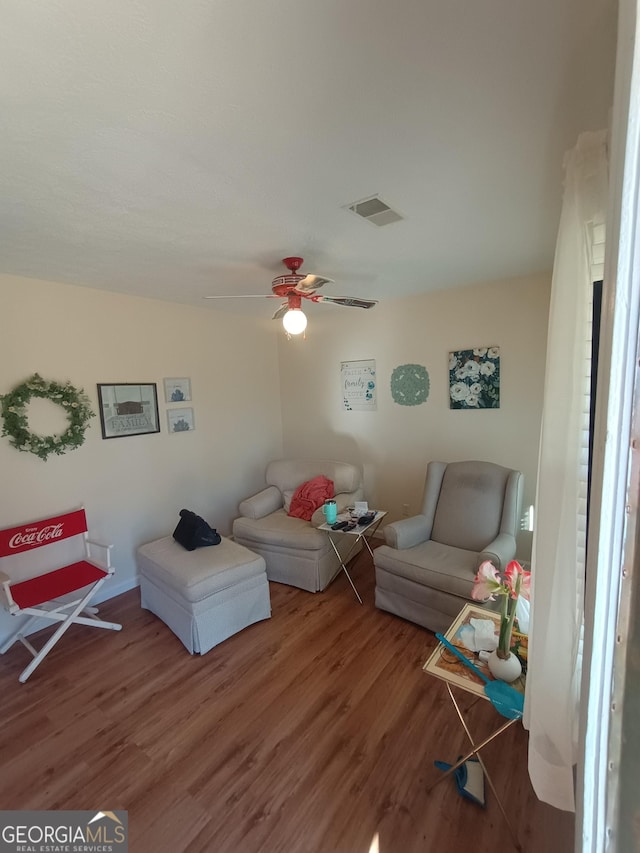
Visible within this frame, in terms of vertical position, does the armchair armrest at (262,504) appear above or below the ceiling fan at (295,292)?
below

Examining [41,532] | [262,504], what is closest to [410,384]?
[262,504]

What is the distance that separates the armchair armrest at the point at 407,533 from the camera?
2.60 meters

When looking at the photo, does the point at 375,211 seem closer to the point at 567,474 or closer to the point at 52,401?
the point at 567,474

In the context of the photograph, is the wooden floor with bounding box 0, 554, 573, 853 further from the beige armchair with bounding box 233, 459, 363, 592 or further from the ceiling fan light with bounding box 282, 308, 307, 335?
the ceiling fan light with bounding box 282, 308, 307, 335

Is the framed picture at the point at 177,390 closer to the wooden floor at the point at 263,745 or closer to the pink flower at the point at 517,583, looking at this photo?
the wooden floor at the point at 263,745

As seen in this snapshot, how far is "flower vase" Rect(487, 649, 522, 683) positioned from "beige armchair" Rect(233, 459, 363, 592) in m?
1.69

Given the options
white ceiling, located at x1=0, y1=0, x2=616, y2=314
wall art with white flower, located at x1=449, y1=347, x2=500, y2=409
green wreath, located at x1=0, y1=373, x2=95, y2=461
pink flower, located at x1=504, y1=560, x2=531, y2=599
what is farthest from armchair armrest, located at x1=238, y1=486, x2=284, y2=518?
pink flower, located at x1=504, y1=560, x2=531, y2=599

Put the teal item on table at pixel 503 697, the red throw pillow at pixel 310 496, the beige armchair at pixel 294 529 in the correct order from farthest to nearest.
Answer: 1. the red throw pillow at pixel 310 496
2. the beige armchair at pixel 294 529
3. the teal item on table at pixel 503 697

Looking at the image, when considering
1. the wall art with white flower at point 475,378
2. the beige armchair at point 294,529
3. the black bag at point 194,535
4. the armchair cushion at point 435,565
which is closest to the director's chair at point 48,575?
the black bag at point 194,535

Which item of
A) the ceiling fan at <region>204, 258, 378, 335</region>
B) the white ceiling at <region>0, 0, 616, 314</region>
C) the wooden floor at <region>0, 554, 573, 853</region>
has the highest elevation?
the white ceiling at <region>0, 0, 616, 314</region>

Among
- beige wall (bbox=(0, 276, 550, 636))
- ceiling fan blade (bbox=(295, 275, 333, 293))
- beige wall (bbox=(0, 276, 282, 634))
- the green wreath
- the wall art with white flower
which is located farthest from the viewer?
the wall art with white flower

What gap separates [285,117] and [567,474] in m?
1.38

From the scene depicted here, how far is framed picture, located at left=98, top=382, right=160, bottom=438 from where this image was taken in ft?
9.73

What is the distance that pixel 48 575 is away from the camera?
2537 millimetres
